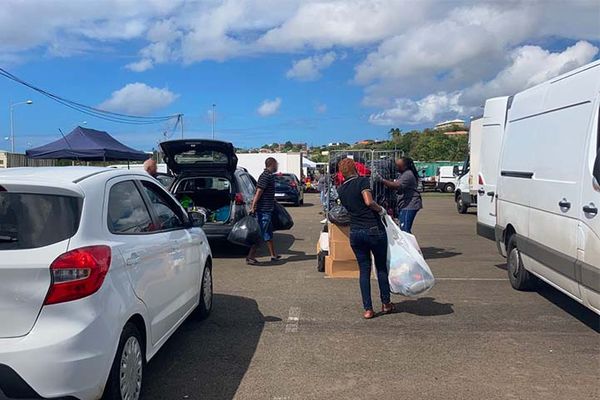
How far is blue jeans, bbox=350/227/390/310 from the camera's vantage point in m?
6.11

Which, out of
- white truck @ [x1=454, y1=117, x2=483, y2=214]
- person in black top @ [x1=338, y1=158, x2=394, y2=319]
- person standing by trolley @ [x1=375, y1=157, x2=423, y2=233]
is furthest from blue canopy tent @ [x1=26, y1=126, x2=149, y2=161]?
person in black top @ [x1=338, y1=158, x2=394, y2=319]

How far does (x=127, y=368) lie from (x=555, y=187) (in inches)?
177

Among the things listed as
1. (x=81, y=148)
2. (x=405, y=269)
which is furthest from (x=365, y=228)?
(x=81, y=148)

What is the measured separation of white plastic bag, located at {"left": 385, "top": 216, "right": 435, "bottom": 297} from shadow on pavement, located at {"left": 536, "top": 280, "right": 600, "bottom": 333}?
1.66 metres

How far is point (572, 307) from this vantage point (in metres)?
6.63

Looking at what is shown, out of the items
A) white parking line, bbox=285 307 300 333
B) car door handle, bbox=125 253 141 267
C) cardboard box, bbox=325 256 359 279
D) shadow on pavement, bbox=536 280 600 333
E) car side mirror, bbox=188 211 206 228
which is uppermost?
car side mirror, bbox=188 211 206 228

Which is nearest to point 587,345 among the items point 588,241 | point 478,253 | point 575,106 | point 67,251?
point 588,241

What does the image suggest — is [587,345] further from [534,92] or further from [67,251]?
[67,251]

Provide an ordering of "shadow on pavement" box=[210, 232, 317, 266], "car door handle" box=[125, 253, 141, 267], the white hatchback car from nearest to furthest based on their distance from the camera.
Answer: the white hatchback car < "car door handle" box=[125, 253, 141, 267] < "shadow on pavement" box=[210, 232, 317, 266]

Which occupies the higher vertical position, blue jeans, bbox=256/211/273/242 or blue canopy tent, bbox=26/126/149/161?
blue canopy tent, bbox=26/126/149/161

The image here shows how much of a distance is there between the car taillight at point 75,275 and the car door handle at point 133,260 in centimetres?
38

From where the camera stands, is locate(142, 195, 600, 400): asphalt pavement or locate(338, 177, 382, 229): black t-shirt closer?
locate(142, 195, 600, 400): asphalt pavement

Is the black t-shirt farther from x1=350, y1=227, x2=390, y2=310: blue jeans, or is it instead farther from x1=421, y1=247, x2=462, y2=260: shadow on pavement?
x1=421, y1=247, x2=462, y2=260: shadow on pavement

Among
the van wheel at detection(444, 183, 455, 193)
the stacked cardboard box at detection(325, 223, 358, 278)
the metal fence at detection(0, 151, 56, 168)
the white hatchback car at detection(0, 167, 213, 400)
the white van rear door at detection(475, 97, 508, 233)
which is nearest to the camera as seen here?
the white hatchback car at detection(0, 167, 213, 400)
